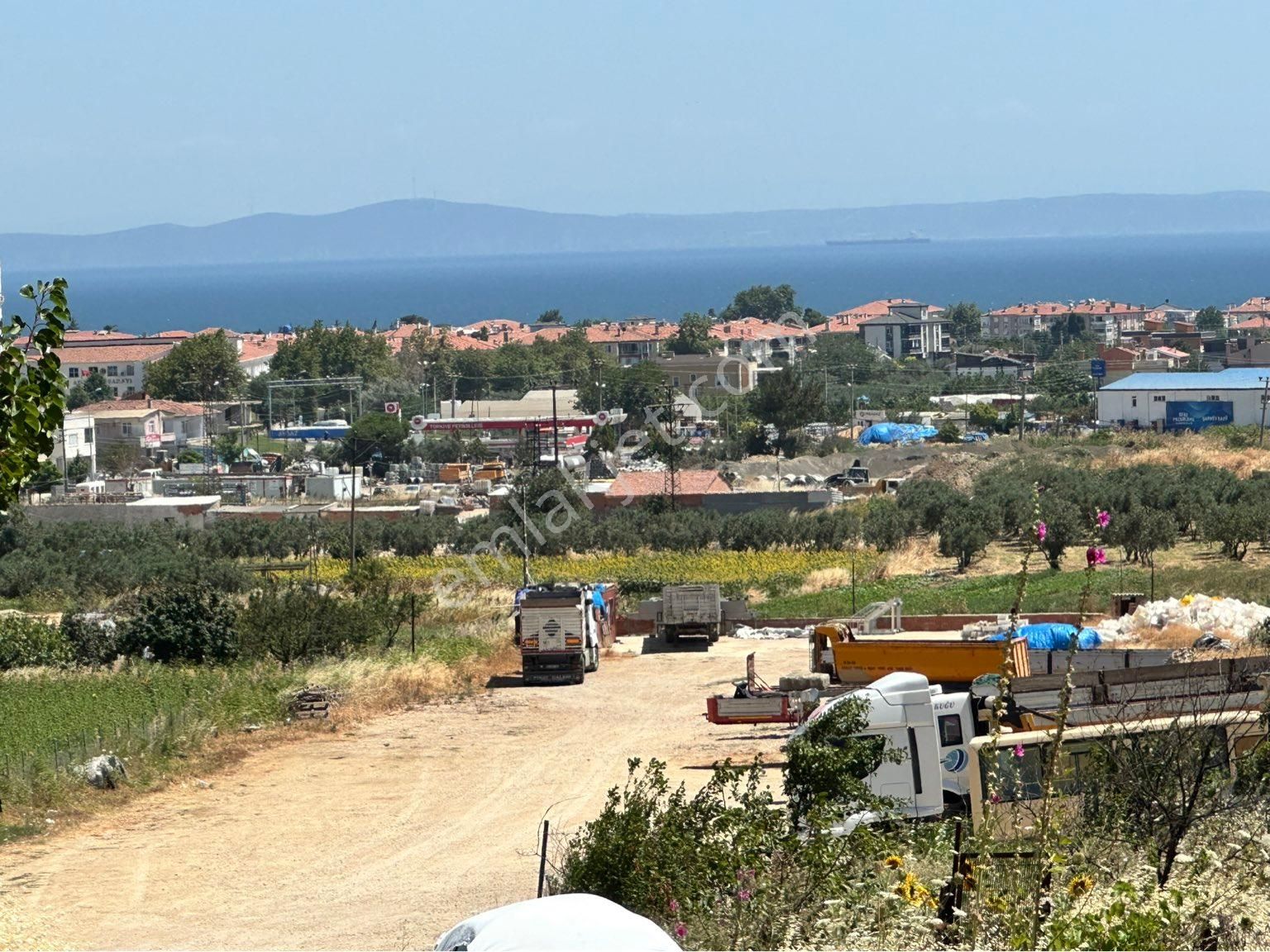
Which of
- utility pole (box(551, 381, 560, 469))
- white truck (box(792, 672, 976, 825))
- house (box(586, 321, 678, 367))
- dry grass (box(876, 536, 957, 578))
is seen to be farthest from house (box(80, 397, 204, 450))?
white truck (box(792, 672, 976, 825))

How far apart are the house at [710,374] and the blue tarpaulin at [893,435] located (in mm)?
19034

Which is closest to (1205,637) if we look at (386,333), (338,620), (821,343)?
(338,620)

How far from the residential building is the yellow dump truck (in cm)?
5104

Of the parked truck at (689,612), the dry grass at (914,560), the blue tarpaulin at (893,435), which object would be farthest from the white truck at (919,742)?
the blue tarpaulin at (893,435)

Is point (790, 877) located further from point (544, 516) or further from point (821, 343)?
point (821, 343)

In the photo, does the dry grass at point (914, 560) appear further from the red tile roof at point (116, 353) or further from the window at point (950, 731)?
the red tile roof at point (116, 353)

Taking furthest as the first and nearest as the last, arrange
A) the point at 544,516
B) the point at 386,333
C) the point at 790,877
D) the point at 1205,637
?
the point at 386,333 < the point at 544,516 < the point at 1205,637 < the point at 790,877

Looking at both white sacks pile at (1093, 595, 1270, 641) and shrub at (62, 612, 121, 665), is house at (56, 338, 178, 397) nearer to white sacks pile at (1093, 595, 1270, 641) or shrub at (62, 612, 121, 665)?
shrub at (62, 612, 121, 665)

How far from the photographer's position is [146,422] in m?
74.9

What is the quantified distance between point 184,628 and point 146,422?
5269cm

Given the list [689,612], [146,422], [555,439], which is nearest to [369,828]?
[689,612]

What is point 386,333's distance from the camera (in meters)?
131

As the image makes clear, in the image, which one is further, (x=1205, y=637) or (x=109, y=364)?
(x=109, y=364)

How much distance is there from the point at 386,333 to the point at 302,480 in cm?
7496
